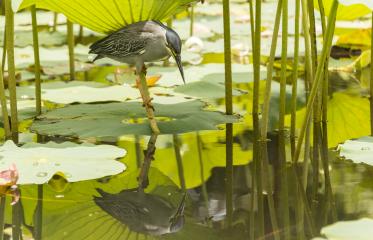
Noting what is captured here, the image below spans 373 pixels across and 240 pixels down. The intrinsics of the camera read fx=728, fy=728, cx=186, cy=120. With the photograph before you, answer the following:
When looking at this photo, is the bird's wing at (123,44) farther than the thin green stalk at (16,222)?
Yes

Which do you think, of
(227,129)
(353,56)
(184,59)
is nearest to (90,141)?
(227,129)

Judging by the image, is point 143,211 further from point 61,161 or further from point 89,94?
point 89,94

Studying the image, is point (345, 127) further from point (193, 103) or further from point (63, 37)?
point (63, 37)

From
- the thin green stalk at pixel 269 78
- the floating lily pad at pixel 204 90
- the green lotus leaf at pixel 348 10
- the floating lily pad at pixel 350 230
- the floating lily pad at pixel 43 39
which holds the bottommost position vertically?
the floating lily pad at pixel 43 39

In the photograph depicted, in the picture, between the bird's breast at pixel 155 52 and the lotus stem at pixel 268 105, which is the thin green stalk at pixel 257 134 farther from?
the bird's breast at pixel 155 52

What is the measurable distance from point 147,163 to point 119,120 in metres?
0.42

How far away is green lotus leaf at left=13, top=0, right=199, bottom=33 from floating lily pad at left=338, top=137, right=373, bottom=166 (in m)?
0.75

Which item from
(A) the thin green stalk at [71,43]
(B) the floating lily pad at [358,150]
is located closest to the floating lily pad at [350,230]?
(B) the floating lily pad at [358,150]

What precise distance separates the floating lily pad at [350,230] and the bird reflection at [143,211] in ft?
1.21

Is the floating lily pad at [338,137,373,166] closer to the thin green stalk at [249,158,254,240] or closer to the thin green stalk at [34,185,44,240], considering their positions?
the thin green stalk at [249,158,254,240]

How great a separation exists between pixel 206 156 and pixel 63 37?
2.82m

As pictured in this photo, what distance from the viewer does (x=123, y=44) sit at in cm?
253

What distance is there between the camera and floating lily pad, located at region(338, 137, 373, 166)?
88.0 inches

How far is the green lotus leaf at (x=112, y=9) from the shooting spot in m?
2.51
